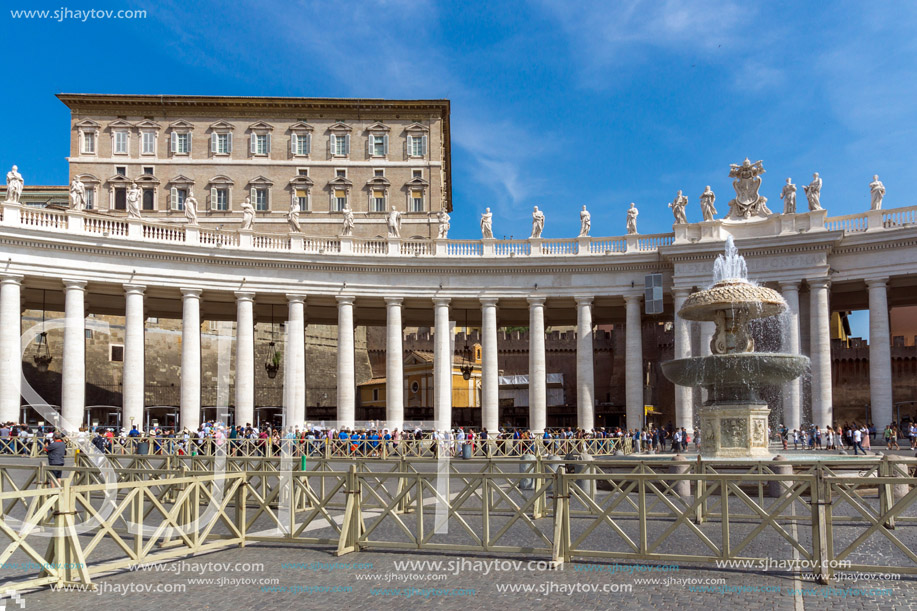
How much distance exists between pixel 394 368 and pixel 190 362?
33.3 ft

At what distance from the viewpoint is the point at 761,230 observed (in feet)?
137

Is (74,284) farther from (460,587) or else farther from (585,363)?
(460,587)

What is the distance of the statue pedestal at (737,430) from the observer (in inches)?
893

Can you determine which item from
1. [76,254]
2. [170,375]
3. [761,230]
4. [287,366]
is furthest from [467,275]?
[170,375]

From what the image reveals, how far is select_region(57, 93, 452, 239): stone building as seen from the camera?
6688cm

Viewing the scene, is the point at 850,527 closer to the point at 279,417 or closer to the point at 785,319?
the point at 785,319

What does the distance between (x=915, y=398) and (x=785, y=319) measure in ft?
87.3

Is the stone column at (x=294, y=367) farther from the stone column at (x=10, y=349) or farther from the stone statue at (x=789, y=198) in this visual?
the stone statue at (x=789, y=198)

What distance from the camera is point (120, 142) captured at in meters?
67.3

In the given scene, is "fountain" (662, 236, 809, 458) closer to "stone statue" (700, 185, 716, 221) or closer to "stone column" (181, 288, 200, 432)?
"stone statue" (700, 185, 716, 221)

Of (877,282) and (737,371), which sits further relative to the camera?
(877,282)

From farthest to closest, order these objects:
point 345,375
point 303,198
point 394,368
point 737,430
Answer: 1. point 303,198
2. point 394,368
3. point 345,375
4. point 737,430

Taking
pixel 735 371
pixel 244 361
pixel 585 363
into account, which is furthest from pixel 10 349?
pixel 735 371

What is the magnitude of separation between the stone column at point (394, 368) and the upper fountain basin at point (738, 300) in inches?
843
